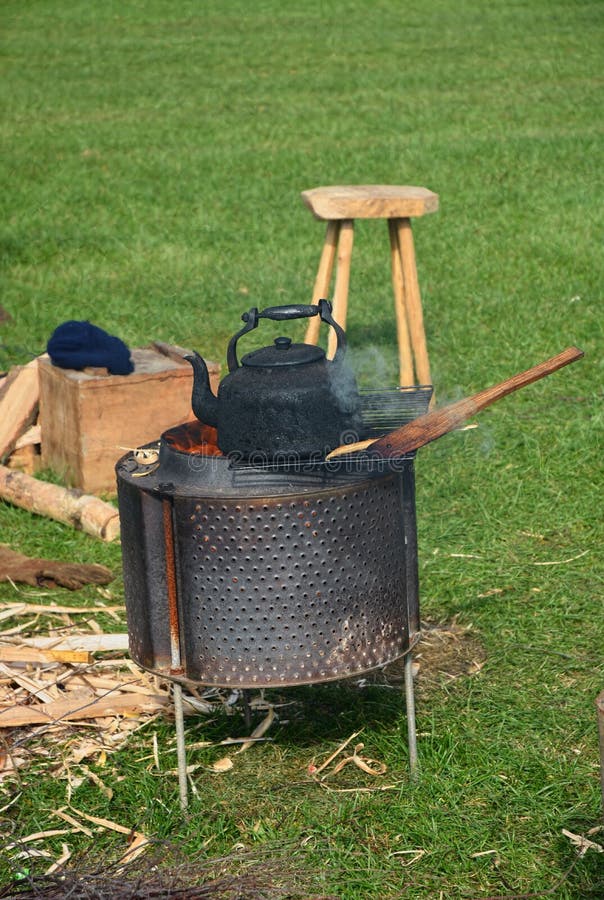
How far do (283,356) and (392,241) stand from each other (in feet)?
13.4

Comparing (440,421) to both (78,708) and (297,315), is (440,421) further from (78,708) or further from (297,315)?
(78,708)

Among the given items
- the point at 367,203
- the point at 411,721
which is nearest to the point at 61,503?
the point at 367,203

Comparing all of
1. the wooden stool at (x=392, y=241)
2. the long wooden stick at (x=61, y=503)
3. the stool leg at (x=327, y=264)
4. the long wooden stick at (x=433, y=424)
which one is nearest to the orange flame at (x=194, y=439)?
the long wooden stick at (x=433, y=424)

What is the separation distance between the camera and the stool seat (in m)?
7.13

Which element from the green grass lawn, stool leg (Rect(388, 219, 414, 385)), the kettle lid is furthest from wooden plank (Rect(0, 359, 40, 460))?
the kettle lid

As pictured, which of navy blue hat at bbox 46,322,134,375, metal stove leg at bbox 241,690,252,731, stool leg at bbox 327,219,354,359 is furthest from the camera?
stool leg at bbox 327,219,354,359

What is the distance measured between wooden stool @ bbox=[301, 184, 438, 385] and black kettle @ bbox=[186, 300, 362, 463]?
3.38 metres

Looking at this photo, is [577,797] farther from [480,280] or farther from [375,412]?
[480,280]

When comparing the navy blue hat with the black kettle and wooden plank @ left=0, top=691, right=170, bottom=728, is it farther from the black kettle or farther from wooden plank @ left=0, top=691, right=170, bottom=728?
the black kettle

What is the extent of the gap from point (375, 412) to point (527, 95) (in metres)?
14.2

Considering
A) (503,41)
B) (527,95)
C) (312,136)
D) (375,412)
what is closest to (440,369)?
(375,412)

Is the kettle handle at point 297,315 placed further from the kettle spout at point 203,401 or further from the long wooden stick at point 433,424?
the long wooden stick at point 433,424

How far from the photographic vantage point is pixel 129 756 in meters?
4.28

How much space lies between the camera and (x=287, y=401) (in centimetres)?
358
